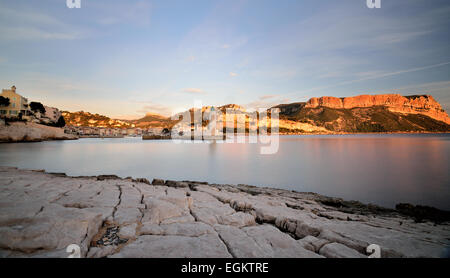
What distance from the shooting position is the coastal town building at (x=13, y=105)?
47916 millimetres

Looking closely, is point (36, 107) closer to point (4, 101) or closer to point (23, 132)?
point (4, 101)

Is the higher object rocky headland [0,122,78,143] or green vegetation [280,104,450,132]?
green vegetation [280,104,450,132]

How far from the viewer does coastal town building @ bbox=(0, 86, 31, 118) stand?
4792 centimetres

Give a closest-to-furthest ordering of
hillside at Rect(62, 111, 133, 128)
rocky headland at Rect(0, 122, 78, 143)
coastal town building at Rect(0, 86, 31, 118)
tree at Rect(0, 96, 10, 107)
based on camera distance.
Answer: rocky headland at Rect(0, 122, 78, 143) < tree at Rect(0, 96, 10, 107) < coastal town building at Rect(0, 86, 31, 118) < hillside at Rect(62, 111, 133, 128)

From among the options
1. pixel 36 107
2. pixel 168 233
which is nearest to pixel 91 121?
pixel 36 107

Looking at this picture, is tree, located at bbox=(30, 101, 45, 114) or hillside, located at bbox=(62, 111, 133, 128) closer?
tree, located at bbox=(30, 101, 45, 114)

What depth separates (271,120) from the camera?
150625 mm

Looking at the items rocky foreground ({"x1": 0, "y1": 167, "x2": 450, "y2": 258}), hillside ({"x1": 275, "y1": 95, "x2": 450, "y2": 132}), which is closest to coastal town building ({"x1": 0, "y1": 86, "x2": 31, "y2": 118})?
rocky foreground ({"x1": 0, "y1": 167, "x2": 450, "y2": 258})

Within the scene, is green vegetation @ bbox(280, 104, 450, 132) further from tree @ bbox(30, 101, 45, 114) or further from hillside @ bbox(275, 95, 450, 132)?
tree @ bbox(30, 101, 45, 114)

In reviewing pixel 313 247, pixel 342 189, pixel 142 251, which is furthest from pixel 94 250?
pixel 342 189

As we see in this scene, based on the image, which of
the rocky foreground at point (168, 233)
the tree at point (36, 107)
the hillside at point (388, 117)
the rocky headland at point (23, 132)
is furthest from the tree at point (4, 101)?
the hillside at point (388, 117)
